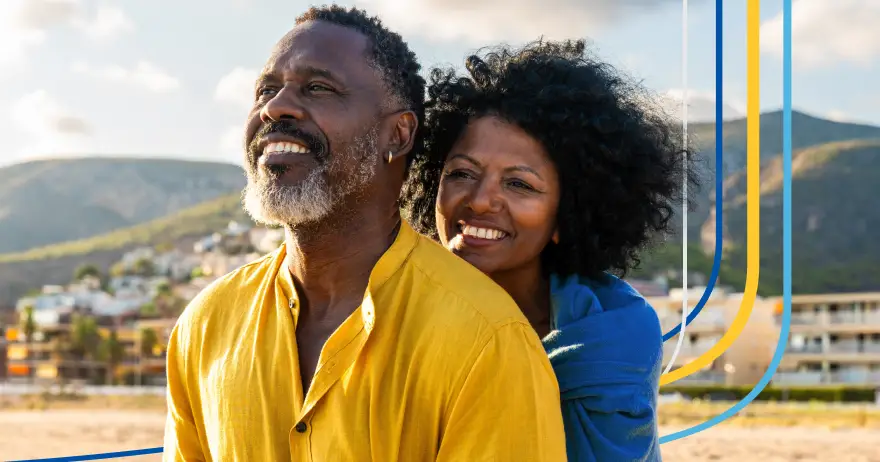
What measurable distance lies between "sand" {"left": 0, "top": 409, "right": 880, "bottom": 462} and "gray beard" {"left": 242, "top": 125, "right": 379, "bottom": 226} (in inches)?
729

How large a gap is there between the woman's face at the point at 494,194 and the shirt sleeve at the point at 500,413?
2.19 feet

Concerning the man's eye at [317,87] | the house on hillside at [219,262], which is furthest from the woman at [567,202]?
the house on hillside at [219,262]

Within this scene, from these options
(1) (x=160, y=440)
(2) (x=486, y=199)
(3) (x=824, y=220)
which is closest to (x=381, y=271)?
(2) (x=486, y=199)

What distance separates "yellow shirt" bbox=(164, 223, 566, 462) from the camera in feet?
6.57

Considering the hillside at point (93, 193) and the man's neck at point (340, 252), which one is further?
the hillside at point (93, 193)

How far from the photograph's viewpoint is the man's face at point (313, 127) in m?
2.19

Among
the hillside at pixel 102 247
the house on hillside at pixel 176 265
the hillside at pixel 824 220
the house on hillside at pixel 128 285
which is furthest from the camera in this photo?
the hillside at pixel 102 247

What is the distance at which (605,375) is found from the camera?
8.16ft

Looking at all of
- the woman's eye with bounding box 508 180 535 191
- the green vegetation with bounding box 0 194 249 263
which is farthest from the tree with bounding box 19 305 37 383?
the woman's eye with bounding box 508 180 535 191

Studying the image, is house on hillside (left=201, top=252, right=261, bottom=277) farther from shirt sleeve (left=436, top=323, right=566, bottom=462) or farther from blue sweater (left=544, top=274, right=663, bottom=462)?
shirt sleeve (left=436, top=323, right=566, bottom=462)

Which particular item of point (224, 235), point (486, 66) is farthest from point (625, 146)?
point (224, 235)

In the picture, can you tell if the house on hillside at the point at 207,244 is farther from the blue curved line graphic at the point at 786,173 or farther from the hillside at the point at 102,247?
the blue curved line graphic at the point at 786,173

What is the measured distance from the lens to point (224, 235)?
87.4 m

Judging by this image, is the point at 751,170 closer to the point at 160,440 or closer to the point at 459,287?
the point at 459,287
